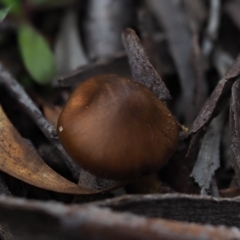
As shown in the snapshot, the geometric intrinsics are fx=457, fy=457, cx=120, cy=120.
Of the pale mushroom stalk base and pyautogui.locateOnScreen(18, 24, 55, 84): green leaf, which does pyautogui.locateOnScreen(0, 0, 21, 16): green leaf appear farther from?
the pale mushroom stalk base

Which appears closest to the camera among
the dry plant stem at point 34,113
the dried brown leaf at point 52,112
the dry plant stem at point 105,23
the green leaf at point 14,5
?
the dry plant stem at point 34,113

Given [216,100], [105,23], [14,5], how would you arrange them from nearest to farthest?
[216,100], [14,5], [105,23]

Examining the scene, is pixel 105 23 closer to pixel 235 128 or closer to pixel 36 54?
pixel 36 54

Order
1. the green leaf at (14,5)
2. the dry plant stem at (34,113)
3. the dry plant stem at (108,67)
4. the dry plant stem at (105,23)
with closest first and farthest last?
the dry plant stem at (34,113)
the dry plant stem at (108,67)
the green leaf at (14,5)
the dry plant stem at (105,23)

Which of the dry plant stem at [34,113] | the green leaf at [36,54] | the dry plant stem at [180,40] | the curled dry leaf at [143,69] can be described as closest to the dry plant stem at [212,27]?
the dry plant stem at [180,40]

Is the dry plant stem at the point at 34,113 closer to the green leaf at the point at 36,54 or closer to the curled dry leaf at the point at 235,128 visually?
the green leaf at the point at 36,54

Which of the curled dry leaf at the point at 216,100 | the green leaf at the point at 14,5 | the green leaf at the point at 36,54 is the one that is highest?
the green leaf at the point at 14,5

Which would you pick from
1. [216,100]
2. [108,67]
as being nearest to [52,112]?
[108,67]

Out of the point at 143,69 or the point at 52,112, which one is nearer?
the point at 143,69
